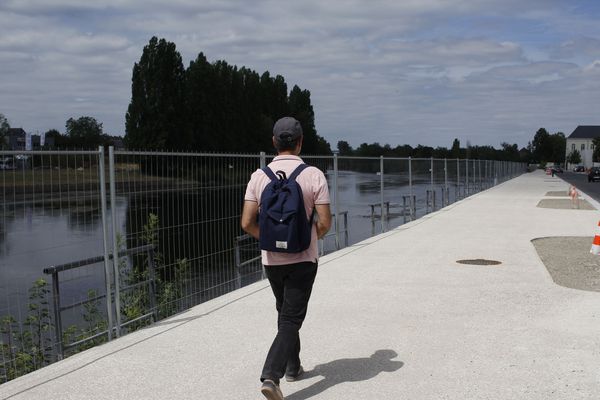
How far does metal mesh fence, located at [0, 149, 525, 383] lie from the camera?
18.1 feet

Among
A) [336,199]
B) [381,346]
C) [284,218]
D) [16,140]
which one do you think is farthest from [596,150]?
[284,218]

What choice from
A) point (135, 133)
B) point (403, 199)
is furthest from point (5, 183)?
point (135, 133)

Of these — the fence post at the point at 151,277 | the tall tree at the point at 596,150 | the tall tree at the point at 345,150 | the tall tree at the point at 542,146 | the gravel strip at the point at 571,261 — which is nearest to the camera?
the fence post at the point at 151,277

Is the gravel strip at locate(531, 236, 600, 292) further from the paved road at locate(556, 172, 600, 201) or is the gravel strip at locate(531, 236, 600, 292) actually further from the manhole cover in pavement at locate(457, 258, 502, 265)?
the paved road at locate(556, 172, 600, 201)

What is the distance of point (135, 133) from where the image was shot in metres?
57.6

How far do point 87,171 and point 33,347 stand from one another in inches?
74.8

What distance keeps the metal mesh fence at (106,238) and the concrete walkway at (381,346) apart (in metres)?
0.67

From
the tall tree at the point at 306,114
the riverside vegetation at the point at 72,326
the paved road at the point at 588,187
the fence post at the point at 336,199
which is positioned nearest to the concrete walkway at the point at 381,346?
the riverside vegetation at the point at 72,326

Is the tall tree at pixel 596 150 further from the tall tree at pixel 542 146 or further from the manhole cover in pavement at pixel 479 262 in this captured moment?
the manhole cover in pavement at pixel 479 262

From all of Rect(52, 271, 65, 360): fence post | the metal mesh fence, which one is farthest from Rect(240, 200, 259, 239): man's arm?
Rect(52, 271, 65, 360): fence post

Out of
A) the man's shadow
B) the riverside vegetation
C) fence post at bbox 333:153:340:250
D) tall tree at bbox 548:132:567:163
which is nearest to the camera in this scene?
the man's shadow

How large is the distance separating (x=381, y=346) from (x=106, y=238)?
102 inches

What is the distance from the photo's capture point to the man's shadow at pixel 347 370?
452 centimetres

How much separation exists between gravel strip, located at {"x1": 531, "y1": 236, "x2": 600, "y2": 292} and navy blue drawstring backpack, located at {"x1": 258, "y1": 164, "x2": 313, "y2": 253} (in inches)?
209
